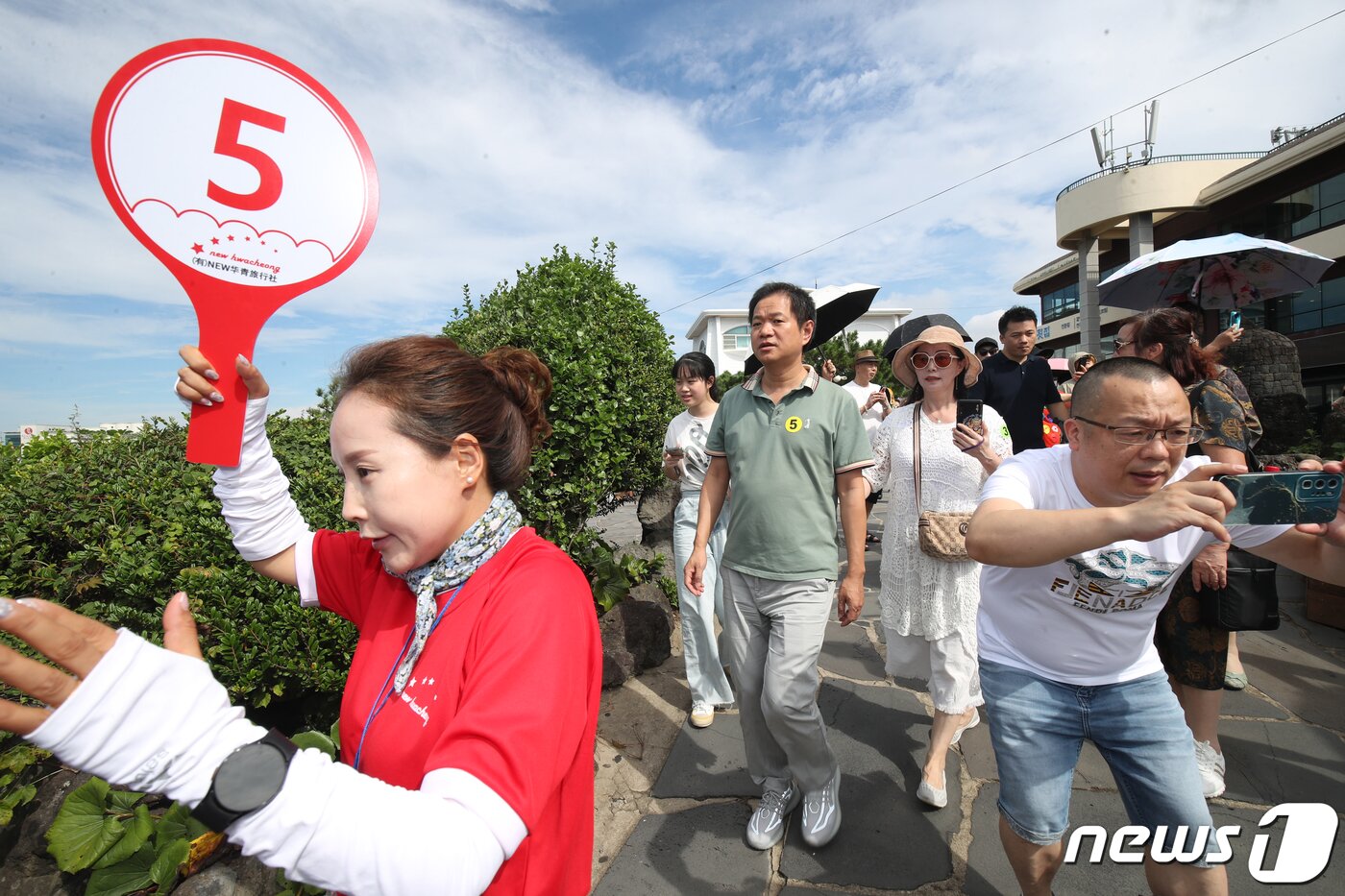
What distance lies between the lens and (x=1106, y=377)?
1.75 metres

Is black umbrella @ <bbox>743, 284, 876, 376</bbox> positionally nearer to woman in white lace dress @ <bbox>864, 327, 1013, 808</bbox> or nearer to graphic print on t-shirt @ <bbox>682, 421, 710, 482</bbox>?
graphic print on t-shirt @ <bbox>682, 421, 710, 482</bbox>

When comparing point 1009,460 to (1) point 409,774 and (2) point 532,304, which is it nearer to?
(1) point 409,774

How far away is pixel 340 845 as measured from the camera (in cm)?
80

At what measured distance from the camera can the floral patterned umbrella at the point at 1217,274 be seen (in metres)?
4.20

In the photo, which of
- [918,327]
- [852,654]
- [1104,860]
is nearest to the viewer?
[1104,860]

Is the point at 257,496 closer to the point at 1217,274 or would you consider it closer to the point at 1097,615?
the point at 1097,615

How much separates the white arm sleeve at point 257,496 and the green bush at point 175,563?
3.63 feet

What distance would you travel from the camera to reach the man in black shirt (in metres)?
4.64

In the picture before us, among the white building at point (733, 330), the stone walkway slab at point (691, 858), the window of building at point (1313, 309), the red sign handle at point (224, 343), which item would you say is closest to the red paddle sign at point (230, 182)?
the red sign handle at point (224, 343)

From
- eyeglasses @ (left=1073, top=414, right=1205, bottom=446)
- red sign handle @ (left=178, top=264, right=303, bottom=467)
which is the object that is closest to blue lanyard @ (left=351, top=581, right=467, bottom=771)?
red sign handle @ (left=178, top=264, right=303, bottom=467)

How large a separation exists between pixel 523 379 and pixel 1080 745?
1.96 meters

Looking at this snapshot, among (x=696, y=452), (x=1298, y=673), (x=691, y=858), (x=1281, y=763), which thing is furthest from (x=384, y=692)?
(x=1298, y=673)

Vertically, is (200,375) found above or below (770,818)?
above

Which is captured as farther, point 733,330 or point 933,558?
point 733,330
